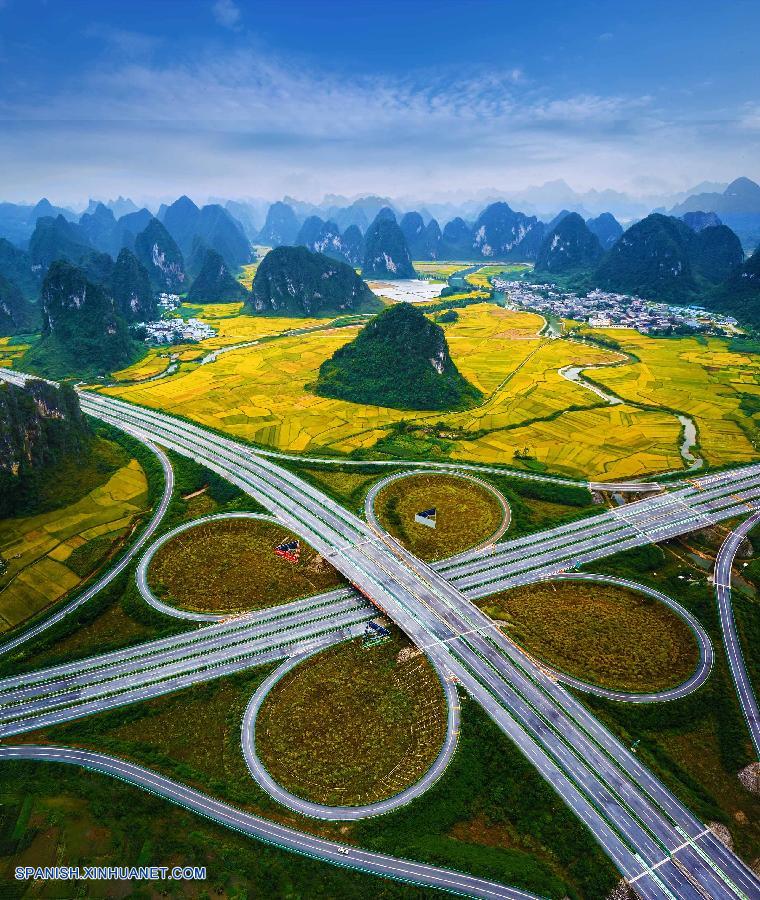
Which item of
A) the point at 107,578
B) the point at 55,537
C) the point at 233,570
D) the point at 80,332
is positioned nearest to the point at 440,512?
the point at 233,570

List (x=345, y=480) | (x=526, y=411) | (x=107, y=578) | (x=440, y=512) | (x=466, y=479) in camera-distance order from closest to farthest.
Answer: (x=107, y=578)
(x=440, y=512)
(x=466, y=479)
(x=345, y=480)
(x=526, y=411)

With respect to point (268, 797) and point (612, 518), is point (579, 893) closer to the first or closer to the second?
point (268, 797)

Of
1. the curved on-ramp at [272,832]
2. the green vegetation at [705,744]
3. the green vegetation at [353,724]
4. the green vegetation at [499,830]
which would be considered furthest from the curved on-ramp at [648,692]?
the curved on-ramp at [272,832]

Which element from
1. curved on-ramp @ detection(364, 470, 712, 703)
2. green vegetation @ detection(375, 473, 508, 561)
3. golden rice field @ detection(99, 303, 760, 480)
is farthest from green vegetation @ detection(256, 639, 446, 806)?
golden rice field @ detection(99, 303, 760, 480)

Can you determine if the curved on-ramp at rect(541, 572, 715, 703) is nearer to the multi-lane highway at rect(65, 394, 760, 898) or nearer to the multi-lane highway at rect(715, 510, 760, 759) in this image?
the multi-lane highway at rect(65, 394, 760, 898)

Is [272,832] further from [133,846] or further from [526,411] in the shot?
[526,411]

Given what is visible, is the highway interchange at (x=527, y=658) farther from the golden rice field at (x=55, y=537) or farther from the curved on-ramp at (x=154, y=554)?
the golden rice field at (x=55, y=537)
